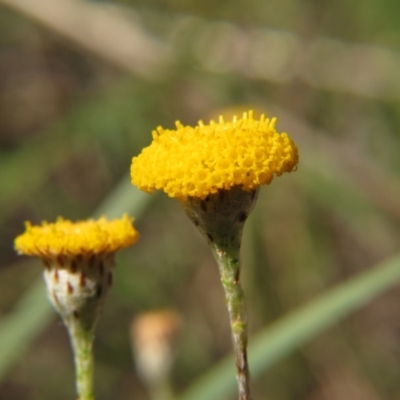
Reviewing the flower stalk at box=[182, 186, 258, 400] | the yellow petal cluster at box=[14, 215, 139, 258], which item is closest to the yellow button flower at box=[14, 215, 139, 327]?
→ the yellow petal cluster at box=[14, 215, 139, 258]

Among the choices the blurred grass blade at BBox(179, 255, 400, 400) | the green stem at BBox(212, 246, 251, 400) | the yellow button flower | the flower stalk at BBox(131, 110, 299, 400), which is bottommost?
the green stem at BBox(212, 246, 251, 400)

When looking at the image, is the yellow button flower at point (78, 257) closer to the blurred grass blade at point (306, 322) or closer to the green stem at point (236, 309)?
the green stem at point (236, 309)

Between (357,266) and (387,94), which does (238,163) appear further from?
(357,266)

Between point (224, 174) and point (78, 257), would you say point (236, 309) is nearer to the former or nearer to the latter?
point (224, 174)

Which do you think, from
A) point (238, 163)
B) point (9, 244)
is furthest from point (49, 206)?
point (238, 163)

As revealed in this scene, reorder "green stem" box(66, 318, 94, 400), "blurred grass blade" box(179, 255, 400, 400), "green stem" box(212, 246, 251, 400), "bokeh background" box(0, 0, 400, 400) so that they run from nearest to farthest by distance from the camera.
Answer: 1. "green stem" box(212, 246, 251, 400)
2. "green stem" box(66, 318, 94, 400)
3. "blurred grass blade" box(179, 255, 400, 400)
4. "bokeh background" box(0, 0, 400, 400)

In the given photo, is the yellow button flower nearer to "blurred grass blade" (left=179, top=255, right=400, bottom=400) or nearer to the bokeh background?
"blurred grass blade" (left=179, top=255, right=400, bottom=400)

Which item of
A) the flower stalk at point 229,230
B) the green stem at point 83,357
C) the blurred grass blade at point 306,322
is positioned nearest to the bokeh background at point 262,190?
the blurred grass blade at point 306,322
